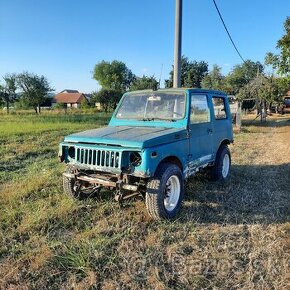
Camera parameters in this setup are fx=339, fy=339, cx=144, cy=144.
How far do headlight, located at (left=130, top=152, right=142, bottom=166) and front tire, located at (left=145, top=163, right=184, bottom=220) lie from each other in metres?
0.35

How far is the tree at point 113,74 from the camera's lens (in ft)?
248

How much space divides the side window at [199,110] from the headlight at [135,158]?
4.79 feet

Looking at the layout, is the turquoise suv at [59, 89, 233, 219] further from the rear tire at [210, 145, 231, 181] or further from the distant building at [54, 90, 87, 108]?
the distant building at [54, 90, 87, 108]

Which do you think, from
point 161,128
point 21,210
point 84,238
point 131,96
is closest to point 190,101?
point 161,128

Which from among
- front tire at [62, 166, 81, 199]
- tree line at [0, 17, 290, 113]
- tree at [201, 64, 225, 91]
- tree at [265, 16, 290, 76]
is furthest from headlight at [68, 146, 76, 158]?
tree at [201, 64, 225, 91]

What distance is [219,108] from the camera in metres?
7.16

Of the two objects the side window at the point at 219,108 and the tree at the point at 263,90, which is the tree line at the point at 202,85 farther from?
the side window at the point at 219,108

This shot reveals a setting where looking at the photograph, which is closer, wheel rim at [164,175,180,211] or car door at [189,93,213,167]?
wheel rim at [164,175,180,211]

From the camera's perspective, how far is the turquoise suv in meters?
4.49

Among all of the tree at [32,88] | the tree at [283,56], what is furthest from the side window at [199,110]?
the tree at [32,88]

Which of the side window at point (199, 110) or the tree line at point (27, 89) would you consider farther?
the tree line at point (27, 89)

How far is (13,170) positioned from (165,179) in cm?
494

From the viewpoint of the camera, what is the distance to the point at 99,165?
4.64 metres

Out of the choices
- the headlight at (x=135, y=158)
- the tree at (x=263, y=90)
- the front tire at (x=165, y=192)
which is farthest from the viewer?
the tree at (x=263, y=90)
